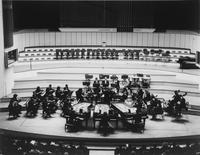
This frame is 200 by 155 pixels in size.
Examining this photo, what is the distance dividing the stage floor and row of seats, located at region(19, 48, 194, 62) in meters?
8.45

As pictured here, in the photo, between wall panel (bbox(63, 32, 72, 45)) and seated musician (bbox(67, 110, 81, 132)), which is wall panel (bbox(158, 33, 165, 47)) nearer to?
wall panel (bbox(63, 32, 72, 45))

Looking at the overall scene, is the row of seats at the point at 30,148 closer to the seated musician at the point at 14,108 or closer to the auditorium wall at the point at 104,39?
the seated musician at the point at 14,108

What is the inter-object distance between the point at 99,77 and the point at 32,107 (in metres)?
4.11

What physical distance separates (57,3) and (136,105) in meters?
13.8

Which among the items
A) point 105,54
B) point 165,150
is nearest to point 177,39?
point 105,54

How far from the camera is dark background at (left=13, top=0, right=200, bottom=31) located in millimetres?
23359

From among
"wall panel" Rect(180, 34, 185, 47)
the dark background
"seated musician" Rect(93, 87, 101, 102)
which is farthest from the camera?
the dark background

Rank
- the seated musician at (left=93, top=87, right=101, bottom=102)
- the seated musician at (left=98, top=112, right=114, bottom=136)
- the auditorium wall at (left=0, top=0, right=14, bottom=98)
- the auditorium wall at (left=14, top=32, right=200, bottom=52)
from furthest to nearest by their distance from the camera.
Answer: the auditorium wall at (left=14, top=32, right=200, bottom=52)
the auditorium wall at (left=0, top=0, right=14, bottom=98)
the seated musician at (left=93, top=87, right=101, bottom=102)
the seated musician at (left=98, top=112, right=114, bottom=136)

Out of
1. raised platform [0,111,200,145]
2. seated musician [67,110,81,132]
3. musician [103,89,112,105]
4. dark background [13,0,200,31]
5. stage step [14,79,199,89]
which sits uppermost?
dark background [13,0,200,31]

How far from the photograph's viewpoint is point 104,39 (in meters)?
24.3

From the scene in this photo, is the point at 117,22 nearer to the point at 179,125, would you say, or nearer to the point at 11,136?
the point at 179,125

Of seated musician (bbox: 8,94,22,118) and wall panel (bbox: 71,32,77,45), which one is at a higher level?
wall panel (bbox: 71,32,77,45)

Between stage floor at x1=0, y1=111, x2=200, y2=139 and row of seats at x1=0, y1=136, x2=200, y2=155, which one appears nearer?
row of seats at x1=0, y1=136, x2=200, y2=155

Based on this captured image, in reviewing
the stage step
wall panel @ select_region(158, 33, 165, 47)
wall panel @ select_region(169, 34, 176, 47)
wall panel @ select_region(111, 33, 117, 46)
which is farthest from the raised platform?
wall panel @ select_region(111, 33, 117, 46)
